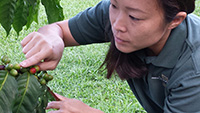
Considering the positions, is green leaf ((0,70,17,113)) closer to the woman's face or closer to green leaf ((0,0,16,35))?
green leaf ((0,0,16,35))

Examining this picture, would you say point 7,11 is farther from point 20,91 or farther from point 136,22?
point 136,22

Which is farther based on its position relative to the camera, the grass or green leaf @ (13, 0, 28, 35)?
the grass

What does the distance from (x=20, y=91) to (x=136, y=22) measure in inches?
17.9

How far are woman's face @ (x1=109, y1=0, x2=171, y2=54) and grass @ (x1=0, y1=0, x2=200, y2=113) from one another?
1086 mm

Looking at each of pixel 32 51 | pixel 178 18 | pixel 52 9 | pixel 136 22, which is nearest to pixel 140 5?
pixel 136 22

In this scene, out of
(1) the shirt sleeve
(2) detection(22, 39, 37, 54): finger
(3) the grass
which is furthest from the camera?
(3) the grass

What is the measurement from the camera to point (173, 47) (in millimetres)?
1144

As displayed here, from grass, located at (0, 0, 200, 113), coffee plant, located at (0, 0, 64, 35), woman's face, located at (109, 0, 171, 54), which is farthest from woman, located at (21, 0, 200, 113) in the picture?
grass, located at (0, 0, 200, 113)

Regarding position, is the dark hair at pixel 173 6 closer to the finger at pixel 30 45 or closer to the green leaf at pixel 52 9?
the green leaf at pixel 52 9

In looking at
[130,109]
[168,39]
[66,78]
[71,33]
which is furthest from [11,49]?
[168,39]

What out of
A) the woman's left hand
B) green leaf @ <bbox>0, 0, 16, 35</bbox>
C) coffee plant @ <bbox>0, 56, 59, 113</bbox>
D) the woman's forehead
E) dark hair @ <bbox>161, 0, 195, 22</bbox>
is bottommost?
the woman's left hand

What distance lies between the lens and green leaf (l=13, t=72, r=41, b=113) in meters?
0.80

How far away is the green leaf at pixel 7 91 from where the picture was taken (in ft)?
2.46

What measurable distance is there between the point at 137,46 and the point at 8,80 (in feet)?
1.67
